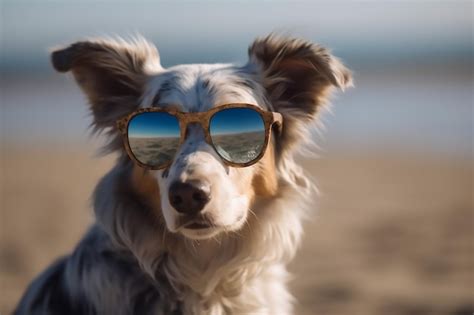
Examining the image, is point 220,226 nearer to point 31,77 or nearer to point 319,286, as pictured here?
point 319,286

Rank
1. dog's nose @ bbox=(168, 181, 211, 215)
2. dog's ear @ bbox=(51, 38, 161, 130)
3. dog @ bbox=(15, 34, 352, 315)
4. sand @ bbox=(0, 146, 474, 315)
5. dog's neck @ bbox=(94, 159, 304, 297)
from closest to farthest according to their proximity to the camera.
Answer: dog's nose @ bbox=(168, 181, 211, 215)
dog @ bbox=(15, 34, 352, 315)
dog's neck @ bbox=(94, 159, 304, 297)
dog's ear @ bbox=(51, 38, 161, 130)
sand @ bbox=(0, 146, 474, 315)

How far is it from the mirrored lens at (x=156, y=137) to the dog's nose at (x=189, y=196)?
24cm

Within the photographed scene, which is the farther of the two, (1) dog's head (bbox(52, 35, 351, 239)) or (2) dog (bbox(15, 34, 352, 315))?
(2) dog (bbox(15, 34, 352, 315))

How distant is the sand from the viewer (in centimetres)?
646

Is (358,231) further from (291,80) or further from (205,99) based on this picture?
(205,99)

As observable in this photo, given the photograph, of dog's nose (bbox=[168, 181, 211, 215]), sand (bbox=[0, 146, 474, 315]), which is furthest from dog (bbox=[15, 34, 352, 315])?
sand (bbox=[0, 146, 474, 315])

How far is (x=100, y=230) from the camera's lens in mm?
3721

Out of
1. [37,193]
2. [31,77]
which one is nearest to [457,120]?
[37,193]

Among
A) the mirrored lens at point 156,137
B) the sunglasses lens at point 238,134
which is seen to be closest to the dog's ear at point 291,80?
the sunglasses lens at point 238,134

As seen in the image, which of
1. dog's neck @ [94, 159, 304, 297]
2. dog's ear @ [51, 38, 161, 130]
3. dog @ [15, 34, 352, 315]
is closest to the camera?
dog @ [15, 34, 352, 315]

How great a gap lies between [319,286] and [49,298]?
3.62 metres

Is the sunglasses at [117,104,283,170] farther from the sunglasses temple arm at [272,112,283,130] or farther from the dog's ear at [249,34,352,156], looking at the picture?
the dog's ear at [249,34,352,156]

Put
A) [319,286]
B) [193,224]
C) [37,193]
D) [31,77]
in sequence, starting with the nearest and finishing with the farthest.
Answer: [193,224], [319,286], [37,193], [31,77]

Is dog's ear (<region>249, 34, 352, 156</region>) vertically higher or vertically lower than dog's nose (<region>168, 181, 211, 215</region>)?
higher
